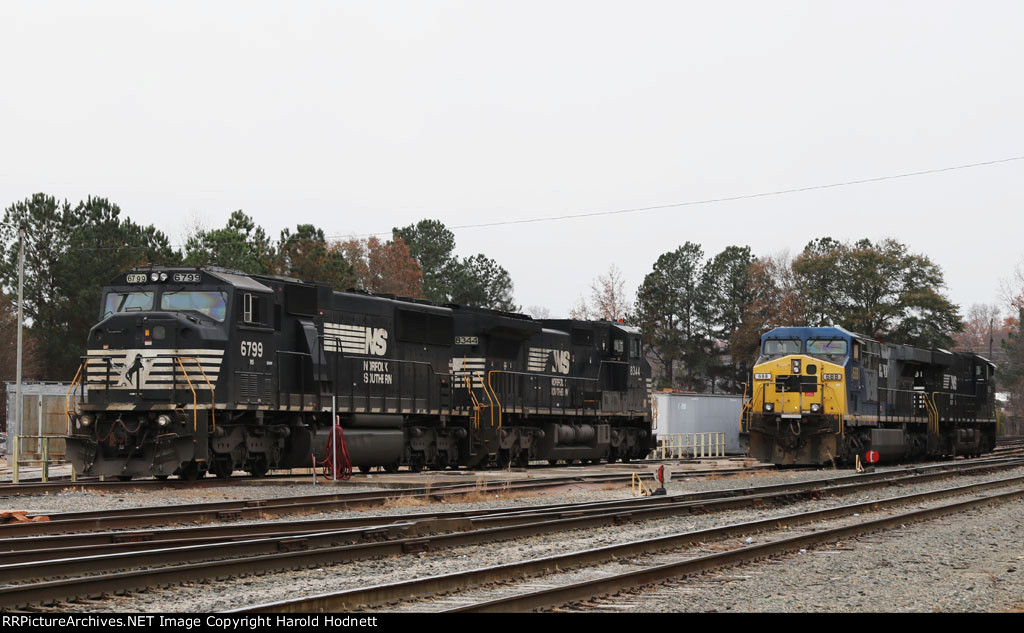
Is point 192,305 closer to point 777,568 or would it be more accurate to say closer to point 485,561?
point 485,561

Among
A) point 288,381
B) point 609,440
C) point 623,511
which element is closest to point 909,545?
point 623,511

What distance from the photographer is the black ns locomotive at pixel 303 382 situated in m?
19.7

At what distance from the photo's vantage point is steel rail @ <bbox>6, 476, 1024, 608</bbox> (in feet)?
A: 27.1

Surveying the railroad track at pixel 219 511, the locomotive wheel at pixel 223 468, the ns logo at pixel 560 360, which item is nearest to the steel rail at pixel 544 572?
the railroad track at pixel 219 511

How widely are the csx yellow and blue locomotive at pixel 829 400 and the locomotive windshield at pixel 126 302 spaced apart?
50.9 feet

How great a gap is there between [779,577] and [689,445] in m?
33.7

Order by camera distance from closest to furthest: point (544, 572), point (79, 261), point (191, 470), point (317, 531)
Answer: point (544, 572) → point (317, 531) → point (191, 470) → point (79, 261)

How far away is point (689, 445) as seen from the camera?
43.5 meters

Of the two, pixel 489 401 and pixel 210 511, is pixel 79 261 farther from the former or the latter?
pixel 210 511

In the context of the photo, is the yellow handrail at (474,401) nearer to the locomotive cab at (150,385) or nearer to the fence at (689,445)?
the locomotive cab at (150,385)

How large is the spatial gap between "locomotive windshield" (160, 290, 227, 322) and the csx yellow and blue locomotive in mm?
14424

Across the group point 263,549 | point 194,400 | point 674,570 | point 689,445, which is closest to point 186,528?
point 263,549

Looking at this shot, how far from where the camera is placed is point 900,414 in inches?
1270

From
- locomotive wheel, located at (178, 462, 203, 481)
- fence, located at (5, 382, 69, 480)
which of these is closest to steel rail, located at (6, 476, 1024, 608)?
locomotive wheel, located at (178, 462, 203, 481)
